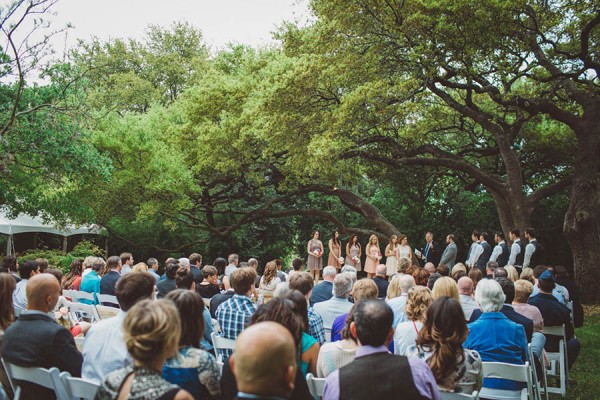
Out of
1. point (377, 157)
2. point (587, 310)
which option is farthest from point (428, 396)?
point (377, 157)

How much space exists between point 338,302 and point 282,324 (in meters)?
2.58

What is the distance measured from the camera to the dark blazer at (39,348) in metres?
3.66

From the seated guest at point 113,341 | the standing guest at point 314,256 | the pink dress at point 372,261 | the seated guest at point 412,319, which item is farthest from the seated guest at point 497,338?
the standing guest at point 314,256

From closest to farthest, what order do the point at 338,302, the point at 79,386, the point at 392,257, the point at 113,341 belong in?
1. the point at 79,386
2. the point at 113,341
3. the point at 338,302
4. the point at 392,257

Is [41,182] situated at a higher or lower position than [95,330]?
higher

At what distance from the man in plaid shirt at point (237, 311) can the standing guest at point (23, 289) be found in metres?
2.45

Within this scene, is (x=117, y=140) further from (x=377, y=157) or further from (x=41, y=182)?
(x=377, y=157)

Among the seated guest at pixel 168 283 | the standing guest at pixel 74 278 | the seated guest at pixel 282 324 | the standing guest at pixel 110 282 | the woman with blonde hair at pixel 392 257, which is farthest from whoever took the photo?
the woman with blonde hair at pixel 392 257

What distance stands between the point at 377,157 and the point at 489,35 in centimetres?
548

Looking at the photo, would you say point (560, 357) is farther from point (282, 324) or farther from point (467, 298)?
point (282, 324)

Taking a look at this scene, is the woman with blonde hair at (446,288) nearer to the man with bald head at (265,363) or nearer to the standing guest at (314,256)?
the man with bald head at (265,363)

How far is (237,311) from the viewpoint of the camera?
4.83m

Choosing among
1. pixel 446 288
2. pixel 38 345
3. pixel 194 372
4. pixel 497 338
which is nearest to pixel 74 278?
pixel 38 345

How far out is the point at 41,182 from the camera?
15.0m
